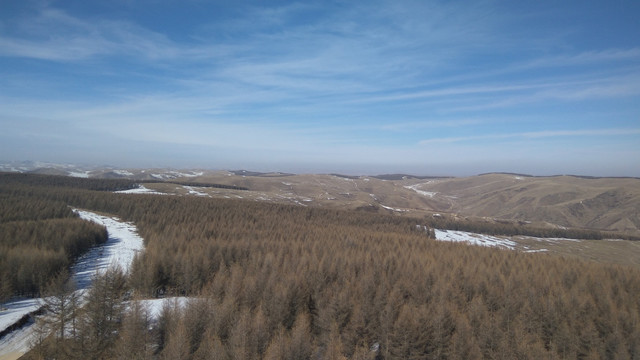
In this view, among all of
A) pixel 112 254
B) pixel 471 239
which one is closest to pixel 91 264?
pixel 112 254

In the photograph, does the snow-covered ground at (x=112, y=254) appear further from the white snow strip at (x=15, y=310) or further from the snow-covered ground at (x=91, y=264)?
the white snow strip at (x=15, y=310)

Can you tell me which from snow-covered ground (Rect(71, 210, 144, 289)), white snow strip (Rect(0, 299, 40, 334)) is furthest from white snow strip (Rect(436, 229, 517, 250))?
white snow strip (Rect(0, 299, 40, 334))

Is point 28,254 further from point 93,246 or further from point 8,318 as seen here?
point 93,246

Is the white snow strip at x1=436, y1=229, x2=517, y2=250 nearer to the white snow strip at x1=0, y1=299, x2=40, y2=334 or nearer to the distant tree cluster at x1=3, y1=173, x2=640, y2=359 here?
the distant tree cluster at x1=3, y1=173, x2=640, y2=359

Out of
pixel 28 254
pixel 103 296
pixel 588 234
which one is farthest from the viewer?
pixel 588 234

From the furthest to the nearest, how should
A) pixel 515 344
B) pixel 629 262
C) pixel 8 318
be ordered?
pixel 629 262 < pixel 8 318 < pixel 515 344

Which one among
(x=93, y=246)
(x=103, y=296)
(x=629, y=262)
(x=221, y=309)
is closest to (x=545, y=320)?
(x=221, y=309)
